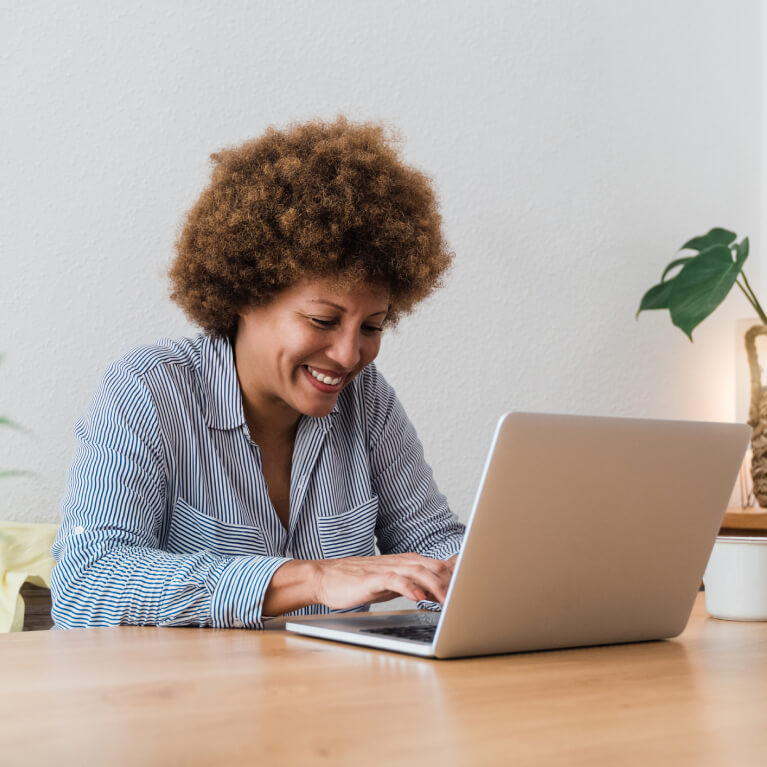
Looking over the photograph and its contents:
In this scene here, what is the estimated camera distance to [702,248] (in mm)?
2637

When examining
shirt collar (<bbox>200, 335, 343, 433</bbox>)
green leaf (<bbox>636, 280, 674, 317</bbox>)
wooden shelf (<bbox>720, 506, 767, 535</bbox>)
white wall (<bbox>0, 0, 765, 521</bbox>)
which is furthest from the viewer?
green leaf (<bbox>636, 280, 674, 317</bbox>)

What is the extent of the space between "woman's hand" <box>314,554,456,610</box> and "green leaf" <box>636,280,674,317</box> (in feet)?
5.58

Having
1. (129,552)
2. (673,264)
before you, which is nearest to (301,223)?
(129,552)

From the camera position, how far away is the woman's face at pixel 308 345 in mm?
1432

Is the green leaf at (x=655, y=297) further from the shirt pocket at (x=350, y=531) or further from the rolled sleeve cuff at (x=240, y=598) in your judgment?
the rolled sleeve cuff at (x=240, y=598)

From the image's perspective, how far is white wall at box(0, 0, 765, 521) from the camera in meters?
1.97

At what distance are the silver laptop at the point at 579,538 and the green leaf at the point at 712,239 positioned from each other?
176 centimetres

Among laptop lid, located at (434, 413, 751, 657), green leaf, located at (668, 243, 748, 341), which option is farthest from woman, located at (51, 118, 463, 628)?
green leaf, located at (668, 243, 748, 341)

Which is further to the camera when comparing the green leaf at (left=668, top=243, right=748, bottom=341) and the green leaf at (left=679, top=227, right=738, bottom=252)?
the green leaf at (left=679, top=227, right=738, bottom=252)

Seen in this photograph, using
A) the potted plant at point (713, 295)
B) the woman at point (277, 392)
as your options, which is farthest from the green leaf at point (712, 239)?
the woman at point (277, 392)

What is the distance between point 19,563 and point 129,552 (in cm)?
61

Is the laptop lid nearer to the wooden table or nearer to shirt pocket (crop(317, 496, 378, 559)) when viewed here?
the wooden table

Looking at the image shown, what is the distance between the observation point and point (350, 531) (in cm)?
150

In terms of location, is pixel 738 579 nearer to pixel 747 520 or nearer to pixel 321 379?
pixel 321 379
